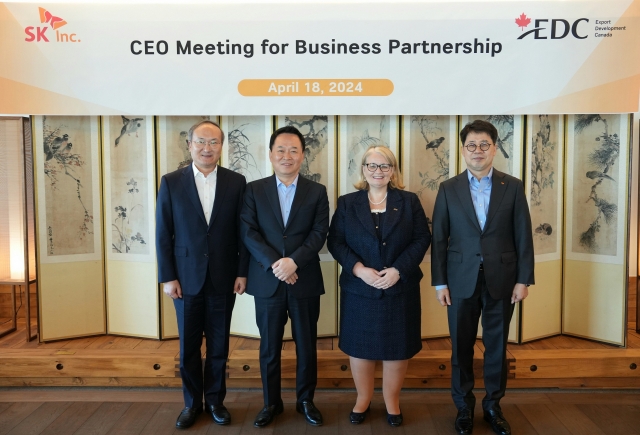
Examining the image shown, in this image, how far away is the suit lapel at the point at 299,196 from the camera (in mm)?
3005

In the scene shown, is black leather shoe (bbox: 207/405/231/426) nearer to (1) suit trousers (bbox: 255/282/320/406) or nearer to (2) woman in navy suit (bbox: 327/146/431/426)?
(1) suit trousers (bbox: 255/282/320/406)

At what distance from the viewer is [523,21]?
3.66 meters

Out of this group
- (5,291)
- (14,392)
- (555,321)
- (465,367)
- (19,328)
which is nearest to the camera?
(465,367)

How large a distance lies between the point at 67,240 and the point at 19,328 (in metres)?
1.08

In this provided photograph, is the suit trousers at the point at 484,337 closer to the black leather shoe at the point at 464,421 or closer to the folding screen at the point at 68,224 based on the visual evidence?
the black leather shoe at the point at 464,421

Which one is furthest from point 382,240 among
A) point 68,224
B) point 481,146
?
point 68,224

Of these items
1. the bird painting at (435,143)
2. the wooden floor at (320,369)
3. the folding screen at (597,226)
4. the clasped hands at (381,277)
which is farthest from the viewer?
the bird painting at (435,143)

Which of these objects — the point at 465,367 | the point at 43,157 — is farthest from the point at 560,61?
the point at 43,157

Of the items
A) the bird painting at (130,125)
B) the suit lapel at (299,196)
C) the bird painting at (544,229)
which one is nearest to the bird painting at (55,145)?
the bird painting at (130,125)

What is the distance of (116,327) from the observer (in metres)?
4.19

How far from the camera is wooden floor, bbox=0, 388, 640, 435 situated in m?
3.03

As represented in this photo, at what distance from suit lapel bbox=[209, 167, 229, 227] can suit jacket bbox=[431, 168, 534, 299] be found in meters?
1.26

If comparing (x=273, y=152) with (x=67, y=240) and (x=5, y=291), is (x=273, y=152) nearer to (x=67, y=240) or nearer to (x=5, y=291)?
(x=67, y=240)

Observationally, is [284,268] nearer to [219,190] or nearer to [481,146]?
[219,190]
